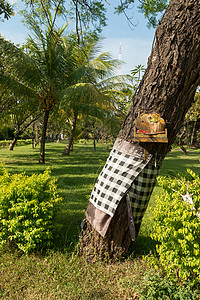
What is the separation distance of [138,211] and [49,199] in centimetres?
120

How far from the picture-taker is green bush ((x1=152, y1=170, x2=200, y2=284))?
81.3 inches

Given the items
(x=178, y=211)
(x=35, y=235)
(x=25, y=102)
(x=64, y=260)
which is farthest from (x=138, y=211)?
(x=25, y=102)

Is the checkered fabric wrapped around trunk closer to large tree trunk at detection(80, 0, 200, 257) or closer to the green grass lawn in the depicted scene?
large tree trunk at detection(80, 0, 200, 257)

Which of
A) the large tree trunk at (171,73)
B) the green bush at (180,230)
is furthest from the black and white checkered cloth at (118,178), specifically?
the green bush at (180,230)

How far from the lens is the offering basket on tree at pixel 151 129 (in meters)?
2.34

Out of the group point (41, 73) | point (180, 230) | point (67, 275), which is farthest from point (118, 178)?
point (41, 73)

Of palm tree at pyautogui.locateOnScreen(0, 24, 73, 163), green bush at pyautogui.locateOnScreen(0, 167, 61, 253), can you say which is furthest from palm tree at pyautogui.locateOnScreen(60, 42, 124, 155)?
green bush at pyautogui.locateOnScreen(0, 167, 61, 253)

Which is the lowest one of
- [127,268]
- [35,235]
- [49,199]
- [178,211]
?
[127,268]

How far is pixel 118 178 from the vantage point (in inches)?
100

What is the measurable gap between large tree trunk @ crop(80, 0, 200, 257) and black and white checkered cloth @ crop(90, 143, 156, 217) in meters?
0.12

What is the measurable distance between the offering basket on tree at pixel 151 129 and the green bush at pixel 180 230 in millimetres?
448

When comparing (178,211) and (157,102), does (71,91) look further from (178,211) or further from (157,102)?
(178,211)

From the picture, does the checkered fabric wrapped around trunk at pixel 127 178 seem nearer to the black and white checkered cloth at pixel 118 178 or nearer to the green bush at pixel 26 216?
the black and white checkered cloth at pixel 118 178

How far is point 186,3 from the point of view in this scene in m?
2.19
